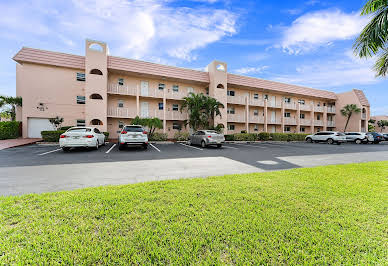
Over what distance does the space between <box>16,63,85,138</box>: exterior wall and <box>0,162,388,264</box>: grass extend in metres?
18.2

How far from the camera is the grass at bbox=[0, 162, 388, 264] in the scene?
1.78 meters

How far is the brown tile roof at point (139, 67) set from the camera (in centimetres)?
1603

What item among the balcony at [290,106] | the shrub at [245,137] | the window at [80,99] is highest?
the balcony at [290,106]

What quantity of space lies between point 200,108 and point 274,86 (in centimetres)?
1391

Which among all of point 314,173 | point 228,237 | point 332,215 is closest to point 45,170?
point 228,237

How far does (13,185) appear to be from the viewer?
3928mm

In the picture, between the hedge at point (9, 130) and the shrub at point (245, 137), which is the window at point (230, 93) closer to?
the shrub at point (245, 137)

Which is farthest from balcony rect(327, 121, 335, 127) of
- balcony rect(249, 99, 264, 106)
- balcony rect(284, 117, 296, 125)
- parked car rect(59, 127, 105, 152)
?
parked car rect(59, 127, 105, 152)

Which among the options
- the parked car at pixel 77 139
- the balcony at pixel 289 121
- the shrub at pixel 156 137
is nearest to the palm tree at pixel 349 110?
the balcony at pixel 289 121

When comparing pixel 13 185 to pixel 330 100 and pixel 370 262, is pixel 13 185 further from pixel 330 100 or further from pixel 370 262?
pixel 330 100

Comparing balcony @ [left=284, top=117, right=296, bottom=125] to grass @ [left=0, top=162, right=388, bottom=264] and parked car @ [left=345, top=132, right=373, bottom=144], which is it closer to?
parked car @ [left=345, top=132, right=373, bottom=144]

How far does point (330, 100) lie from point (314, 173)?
3431 cm

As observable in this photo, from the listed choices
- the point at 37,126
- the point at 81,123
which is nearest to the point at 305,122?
the point at 81,123

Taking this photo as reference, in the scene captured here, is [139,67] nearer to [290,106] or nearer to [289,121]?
[290,106]
